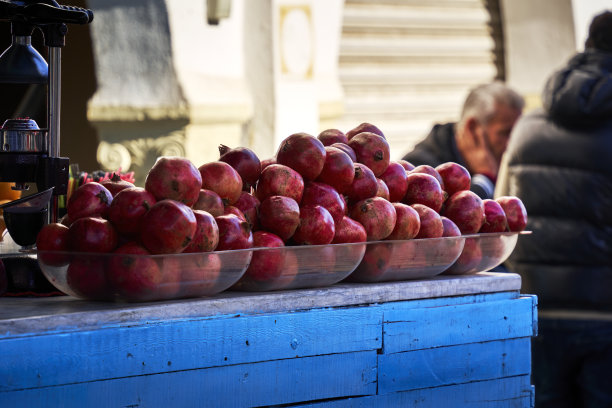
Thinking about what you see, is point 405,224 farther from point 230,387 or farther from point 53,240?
point 53,240

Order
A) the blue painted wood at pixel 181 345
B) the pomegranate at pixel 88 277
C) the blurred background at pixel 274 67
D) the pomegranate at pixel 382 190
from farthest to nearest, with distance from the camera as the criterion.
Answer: the blurred background at pixel 274 67, the pomegranate at pixel 382 190, the pomegranate at pixel 88 277, the blue painted wood at pixel 181 345

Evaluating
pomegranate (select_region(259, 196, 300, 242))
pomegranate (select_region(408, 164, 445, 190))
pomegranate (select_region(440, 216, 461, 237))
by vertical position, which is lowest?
pomegranate (select_region(440, 216, 461, 237))

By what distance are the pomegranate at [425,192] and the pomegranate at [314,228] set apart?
11.2 inches

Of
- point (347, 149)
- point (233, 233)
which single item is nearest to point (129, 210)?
point (233, 233)

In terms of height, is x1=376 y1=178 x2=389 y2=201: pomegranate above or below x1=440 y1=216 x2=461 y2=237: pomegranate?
above

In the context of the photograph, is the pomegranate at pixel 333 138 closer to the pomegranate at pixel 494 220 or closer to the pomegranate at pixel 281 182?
the pomegranate at pixel 281 182

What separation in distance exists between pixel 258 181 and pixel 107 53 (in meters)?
3.49

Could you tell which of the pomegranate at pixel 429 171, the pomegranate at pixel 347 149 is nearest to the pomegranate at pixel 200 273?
the pomegranate at pixel 347 149

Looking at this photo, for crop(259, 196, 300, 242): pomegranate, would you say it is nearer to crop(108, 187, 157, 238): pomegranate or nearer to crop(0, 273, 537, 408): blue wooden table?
crop(0, 273, 537, 408): blue wooden table

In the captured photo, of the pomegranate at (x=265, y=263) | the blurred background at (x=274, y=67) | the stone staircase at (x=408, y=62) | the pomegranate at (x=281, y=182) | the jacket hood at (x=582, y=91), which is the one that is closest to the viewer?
the pomegranate at (x=265, y=263)

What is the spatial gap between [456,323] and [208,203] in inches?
21.4

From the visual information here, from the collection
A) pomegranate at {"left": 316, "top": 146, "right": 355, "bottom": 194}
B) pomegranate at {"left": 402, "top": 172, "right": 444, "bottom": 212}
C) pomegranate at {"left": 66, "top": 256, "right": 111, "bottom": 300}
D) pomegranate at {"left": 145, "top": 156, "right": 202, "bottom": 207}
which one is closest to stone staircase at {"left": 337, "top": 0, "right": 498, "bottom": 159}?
pomegranate at {"left": 402, "top": 172, "right": 444, "bottom": 212}

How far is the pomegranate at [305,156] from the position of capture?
161 cm

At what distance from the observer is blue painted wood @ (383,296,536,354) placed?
1532 millimetres
